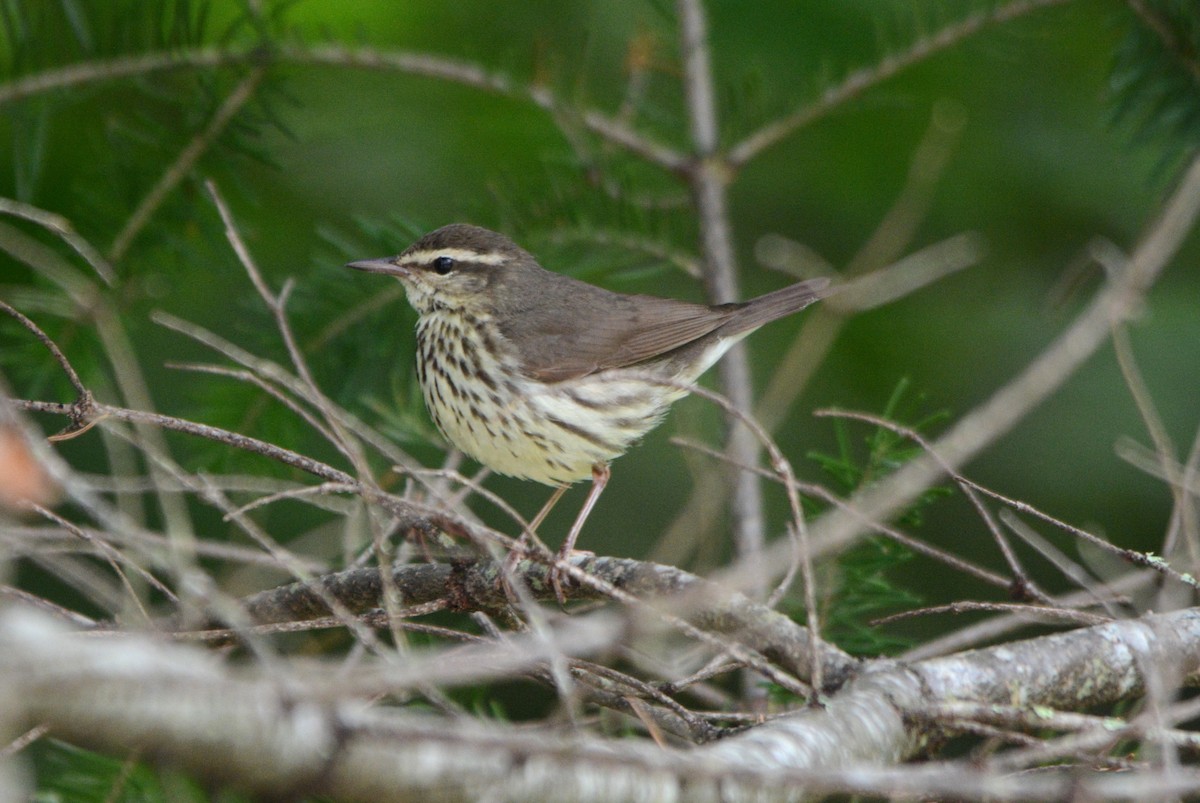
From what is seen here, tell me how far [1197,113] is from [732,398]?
1.63 metres

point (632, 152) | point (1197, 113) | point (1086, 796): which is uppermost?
point (632, 152)

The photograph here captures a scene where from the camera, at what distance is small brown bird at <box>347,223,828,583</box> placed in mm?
4543

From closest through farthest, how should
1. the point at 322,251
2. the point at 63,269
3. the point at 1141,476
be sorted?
1. the point at 63,269
2. the point at 322,251
3. the point at 1141,476

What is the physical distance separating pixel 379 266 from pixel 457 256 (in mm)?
583

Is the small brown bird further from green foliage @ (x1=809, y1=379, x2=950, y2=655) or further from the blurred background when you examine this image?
green foliage @ (x1=809, y1=379, x2=950, y2=655)

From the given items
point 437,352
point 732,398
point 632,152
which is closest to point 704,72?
point 632,152

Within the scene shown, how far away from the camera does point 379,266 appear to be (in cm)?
412

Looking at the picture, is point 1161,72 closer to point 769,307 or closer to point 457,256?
point 769,307

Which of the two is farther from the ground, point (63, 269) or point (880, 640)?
point (63, 269)

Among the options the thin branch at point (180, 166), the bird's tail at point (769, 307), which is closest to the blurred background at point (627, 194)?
the thin branch at point (180, 166)

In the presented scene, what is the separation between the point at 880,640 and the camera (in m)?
3.14

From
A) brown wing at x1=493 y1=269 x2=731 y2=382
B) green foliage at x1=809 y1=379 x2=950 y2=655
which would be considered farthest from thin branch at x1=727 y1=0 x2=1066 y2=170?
green foliage at x1=809 y1=379 x2=950 y2=655

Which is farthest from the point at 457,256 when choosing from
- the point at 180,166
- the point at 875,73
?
the point at 875,73

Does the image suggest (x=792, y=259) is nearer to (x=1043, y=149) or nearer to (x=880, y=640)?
(x=1043, y=149)
